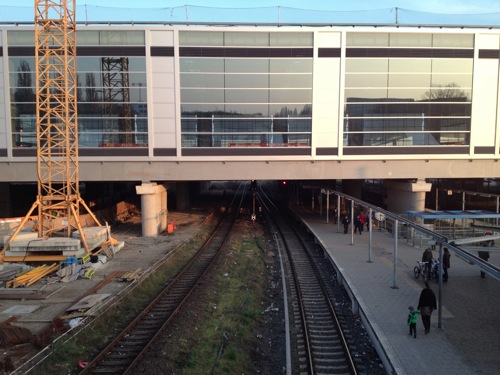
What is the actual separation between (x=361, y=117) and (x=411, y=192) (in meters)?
6.15

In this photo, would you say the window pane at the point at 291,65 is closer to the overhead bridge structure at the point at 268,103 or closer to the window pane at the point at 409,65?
the overhead bridge structure at the point at 268,103

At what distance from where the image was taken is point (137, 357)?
27.7ft

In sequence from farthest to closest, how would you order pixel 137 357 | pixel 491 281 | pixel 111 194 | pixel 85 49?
1. pixel 111 194
2. pixel 85 49
3. pixel 491 281
4. pixel 137 357

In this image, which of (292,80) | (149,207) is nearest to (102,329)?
(149,207)

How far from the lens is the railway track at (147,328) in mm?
8352

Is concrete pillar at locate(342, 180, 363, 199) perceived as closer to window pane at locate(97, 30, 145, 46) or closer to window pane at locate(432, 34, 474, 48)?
window pane at locate(432, 34, 474, 48)

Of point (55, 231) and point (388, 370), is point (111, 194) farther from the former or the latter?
point (388, 370)

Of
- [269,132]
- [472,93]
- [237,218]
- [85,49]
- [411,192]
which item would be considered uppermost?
[85,49]

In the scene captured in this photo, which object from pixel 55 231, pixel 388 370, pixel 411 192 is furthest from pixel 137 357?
pixel 411 192

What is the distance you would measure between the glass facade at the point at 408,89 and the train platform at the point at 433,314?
9.37 metres

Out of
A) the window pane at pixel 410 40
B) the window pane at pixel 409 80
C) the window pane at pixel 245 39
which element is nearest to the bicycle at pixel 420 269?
the window pane at pixel 409 80

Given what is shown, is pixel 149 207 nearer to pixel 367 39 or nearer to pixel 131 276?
pixel 131 276

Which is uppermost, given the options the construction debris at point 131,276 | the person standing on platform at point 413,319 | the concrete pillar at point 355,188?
the concrete pillar at point 355,188

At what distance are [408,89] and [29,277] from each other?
23.2m
